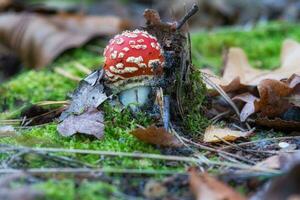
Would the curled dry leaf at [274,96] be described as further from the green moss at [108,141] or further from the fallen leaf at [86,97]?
the fallen leaf at [86,97]

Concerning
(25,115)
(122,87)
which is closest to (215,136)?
(122,87)

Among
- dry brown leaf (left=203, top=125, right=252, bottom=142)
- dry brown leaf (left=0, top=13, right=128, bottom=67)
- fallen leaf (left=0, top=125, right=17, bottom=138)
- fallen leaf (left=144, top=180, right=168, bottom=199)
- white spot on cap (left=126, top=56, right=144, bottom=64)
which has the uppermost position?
dry brown leaf (left=0, top=13, right=128, bottom=67)

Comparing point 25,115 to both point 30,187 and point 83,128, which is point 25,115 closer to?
point 83,128

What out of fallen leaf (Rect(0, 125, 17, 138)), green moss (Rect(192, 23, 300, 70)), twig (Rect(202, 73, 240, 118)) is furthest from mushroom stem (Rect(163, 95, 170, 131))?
green moss (Rect(192, 23, 300, 70))

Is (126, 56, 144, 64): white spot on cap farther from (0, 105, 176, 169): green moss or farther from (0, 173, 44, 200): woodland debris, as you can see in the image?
(0, 173, 44, 200): woodland debris

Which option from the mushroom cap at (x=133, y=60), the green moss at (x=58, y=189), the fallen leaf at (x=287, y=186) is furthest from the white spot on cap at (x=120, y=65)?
the fallen leaf at (x=287, y=186)

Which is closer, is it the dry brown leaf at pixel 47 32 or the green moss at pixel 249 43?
the green moss at pixel 249 43

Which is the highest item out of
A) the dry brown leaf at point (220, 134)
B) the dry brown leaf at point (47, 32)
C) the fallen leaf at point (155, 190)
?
the dry brown leaf at point (47, 32)
